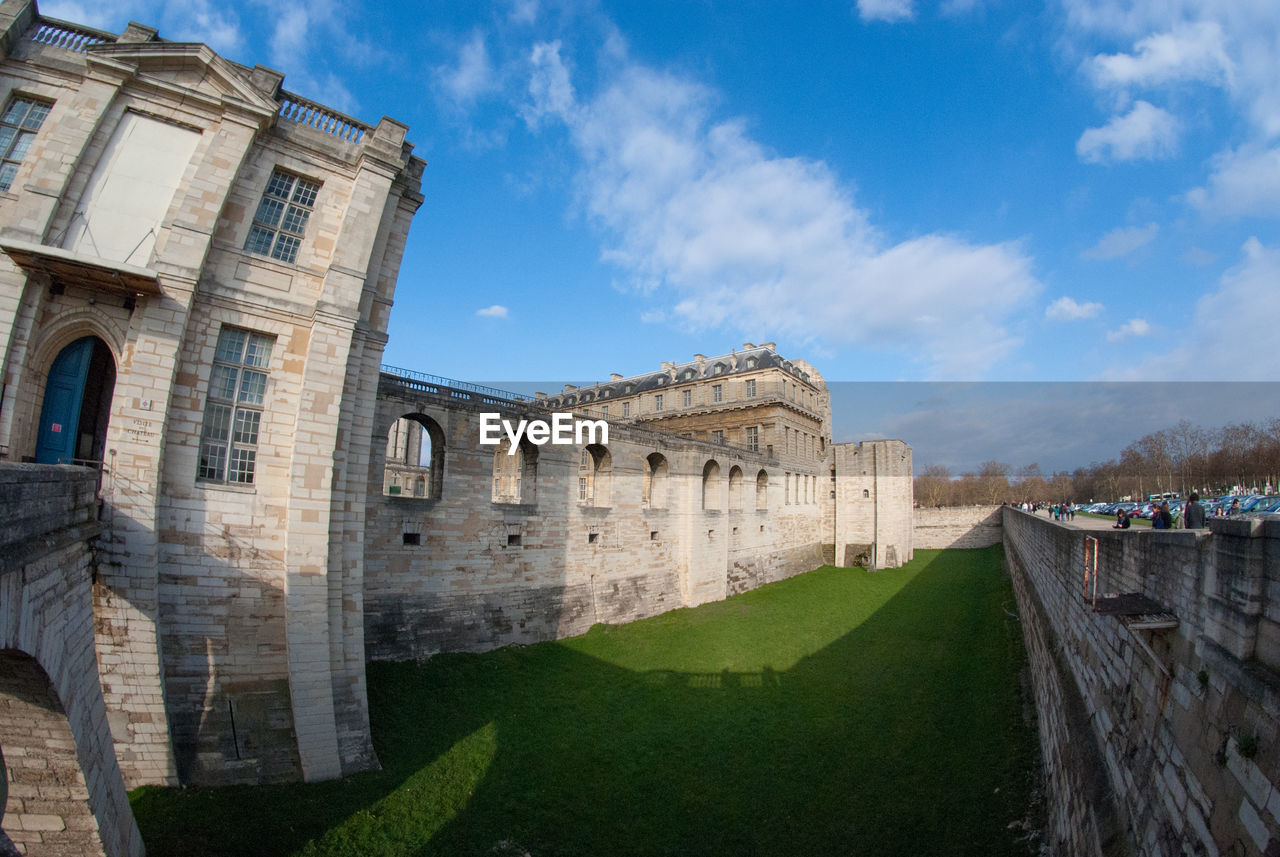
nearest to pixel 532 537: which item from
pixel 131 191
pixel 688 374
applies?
pixel 131 191

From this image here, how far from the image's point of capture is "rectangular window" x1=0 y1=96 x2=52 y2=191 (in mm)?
8234

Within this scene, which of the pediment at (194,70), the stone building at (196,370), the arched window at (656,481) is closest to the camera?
the stone building at (196,370)

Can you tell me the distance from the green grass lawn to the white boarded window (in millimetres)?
8118

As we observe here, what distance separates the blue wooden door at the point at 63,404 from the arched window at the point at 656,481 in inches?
653

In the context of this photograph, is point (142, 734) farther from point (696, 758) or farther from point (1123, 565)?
point (1123, 565)

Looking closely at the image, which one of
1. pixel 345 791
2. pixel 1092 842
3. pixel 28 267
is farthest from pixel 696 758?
pixel 28 267

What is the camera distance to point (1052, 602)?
11141 millimetres

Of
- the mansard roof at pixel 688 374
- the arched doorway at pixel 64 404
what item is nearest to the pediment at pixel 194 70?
the arched doorway at pixel 64 404

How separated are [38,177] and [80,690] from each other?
718 centimetres

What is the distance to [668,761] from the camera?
11148 millimetres

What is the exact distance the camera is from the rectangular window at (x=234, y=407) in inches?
358

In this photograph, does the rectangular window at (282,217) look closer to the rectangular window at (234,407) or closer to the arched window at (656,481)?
the rectangular window at (234,407)

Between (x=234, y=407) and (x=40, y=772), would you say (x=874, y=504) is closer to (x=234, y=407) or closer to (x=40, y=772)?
(x=234, y=407)

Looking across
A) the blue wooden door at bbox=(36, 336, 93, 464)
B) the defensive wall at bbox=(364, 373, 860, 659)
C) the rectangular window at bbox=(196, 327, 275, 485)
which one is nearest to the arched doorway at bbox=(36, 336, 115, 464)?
the blue wooden door at bbox=(36, 336, 93, 464)
